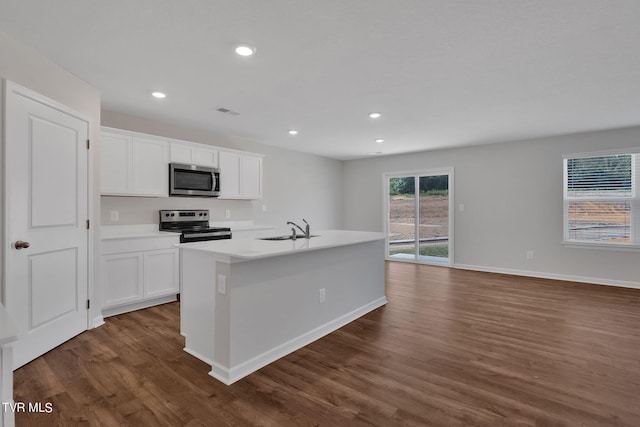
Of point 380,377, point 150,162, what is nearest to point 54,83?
point 150,162

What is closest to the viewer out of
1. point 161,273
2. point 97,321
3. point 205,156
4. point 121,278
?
point 97,321

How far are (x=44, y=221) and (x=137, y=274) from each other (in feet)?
4.02

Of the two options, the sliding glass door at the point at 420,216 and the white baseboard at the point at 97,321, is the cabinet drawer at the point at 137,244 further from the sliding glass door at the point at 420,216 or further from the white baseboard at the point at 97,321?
the sliding glass door at the point at 420,216

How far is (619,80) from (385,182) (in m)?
4.60

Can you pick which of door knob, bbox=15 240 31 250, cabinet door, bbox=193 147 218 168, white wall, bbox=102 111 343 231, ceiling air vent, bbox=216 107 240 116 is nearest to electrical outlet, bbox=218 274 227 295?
door knob, bbox=15 240 31 250

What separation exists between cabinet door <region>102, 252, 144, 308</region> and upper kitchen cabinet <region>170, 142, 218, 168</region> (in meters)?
1.38

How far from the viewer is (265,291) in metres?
2.48

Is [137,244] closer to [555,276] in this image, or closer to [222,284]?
[222,284]

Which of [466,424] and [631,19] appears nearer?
[466,424]

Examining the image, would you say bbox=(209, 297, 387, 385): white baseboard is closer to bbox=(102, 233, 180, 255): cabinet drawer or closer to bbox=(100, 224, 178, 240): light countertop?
bbox=(102, 233, 180, 255): cabinet drawer

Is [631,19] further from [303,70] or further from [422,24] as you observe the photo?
[303,70]

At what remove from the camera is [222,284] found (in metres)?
2.28

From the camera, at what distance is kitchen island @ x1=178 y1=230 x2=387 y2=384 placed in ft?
7.44

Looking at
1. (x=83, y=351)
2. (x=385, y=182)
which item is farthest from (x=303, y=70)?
(x=385, y=182)
